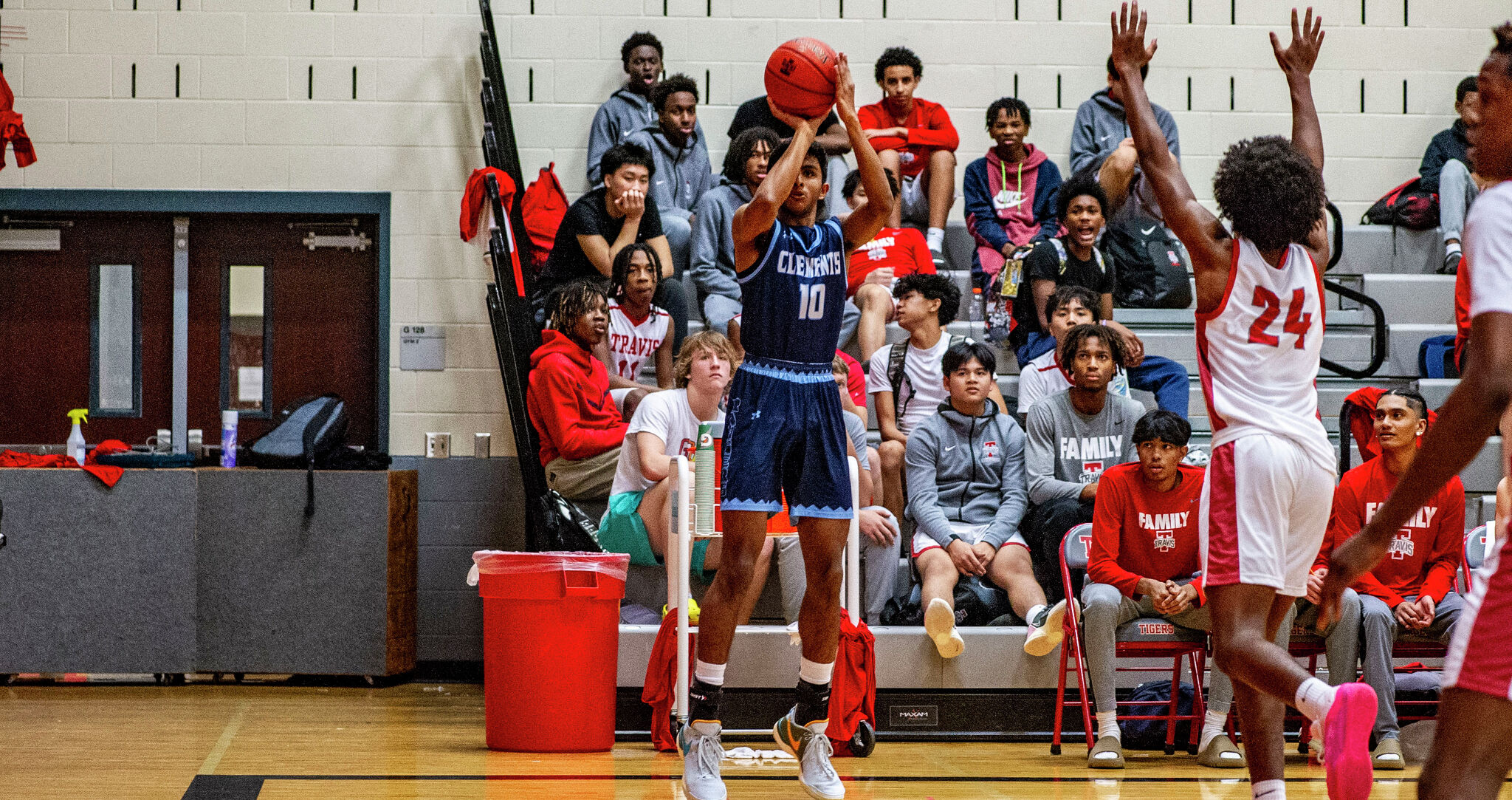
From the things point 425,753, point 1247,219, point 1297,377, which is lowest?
point 425,753

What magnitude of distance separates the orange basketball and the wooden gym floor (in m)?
1.99

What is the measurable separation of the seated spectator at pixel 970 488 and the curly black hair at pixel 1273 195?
2549mm

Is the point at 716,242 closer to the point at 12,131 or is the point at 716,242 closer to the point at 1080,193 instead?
the point at 1080,193

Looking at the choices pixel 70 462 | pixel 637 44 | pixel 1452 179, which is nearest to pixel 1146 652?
pixel 1452 179

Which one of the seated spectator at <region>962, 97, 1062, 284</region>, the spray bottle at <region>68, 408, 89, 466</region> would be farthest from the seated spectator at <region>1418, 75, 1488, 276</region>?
the spray bottle at <region>68, 408, 89, 466</region>

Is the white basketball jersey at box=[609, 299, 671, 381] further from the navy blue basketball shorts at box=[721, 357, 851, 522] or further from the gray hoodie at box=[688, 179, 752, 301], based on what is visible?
the navy blue basketball shorts at box=[721, 357, 851, 522]

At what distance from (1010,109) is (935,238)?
2.55ft

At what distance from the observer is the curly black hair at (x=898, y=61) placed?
25.8 ft

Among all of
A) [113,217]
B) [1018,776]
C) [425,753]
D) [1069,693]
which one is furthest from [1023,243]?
[113,217]

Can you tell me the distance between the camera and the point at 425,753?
16.5 feet

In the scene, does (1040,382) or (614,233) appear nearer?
(1040,382)

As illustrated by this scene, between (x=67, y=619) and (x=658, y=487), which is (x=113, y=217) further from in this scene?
(x=658, y=487)

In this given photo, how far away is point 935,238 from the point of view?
781 centimetres

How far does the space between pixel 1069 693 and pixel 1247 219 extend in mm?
2759
